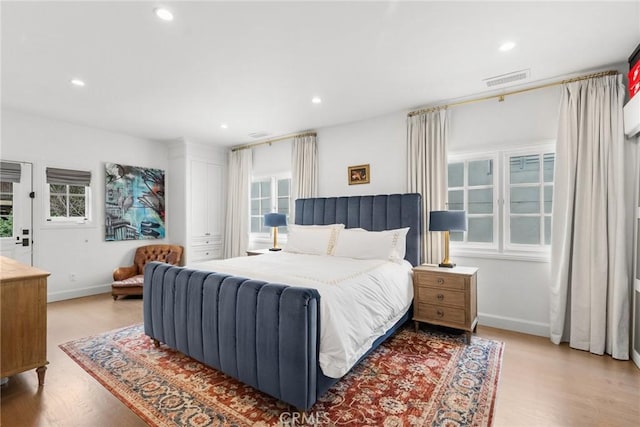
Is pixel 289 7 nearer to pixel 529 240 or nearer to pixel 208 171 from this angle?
pixel 529 240

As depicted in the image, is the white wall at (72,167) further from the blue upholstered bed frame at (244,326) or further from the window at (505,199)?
the window at (505,199)

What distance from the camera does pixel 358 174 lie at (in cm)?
447

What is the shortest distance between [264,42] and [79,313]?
411 cm

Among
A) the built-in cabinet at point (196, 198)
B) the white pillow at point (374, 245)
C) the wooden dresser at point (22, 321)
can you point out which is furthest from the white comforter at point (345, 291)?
the built-in cabinet at point (196, 198)

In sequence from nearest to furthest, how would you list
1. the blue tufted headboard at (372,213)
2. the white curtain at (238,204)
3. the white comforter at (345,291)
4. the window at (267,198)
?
1. the white comforter at (345,291)
2. the blue tufted headboard at (372,213)
3. the window at (267,198)
4. the white curtain at (238,204)

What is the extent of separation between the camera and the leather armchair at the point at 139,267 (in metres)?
4.52

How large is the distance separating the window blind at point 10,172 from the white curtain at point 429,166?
5310mm

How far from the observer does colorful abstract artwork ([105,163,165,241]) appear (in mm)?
4984

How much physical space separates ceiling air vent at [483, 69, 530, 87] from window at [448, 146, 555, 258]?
0.78 m

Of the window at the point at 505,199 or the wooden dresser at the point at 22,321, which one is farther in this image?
the window at the point at 505,199

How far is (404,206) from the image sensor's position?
3795 millimetres

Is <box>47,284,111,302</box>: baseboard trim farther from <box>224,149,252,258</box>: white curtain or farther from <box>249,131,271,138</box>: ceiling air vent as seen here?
<box>249,131,271,138</box>: ceiling air vent

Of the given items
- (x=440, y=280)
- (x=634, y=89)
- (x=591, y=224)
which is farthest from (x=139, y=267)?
(x=634, y=89)

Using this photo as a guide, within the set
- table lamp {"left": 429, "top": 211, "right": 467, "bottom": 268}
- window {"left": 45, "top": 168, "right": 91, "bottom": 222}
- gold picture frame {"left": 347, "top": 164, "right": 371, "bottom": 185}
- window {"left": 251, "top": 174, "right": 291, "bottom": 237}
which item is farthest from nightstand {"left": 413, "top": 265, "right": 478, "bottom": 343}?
window {"left": 45, "top": 168, "right": 91, "bottom": 222}
